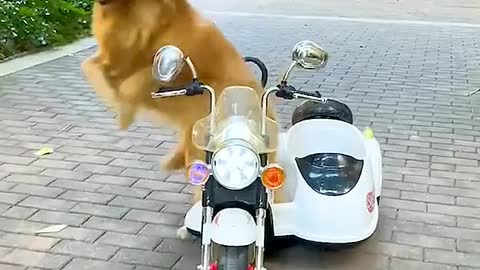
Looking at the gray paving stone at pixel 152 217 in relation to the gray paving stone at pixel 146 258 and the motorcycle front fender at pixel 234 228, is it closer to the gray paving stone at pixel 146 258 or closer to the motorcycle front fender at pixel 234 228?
the gray paving stone at pixel 146 258

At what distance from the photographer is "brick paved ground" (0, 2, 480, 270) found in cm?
350

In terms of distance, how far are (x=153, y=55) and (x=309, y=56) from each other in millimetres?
889

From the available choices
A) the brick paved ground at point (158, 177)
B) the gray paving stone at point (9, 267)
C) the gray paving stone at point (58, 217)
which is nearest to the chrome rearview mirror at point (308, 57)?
the brick paved ground at point (158, 177)

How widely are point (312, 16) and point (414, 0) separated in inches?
164

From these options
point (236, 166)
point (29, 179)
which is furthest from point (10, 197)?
point (236, 166)

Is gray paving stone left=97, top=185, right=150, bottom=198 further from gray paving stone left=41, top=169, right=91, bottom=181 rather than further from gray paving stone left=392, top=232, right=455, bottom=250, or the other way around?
gray paving stone left=392, top=232, right=455, bottom=250

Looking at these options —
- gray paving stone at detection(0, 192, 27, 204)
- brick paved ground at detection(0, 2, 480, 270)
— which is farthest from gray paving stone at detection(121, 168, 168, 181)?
gray paving stone at detection(0, 192, 27, 204)

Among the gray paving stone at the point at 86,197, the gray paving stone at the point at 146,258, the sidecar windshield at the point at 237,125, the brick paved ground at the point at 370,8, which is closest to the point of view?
the sidecar windshield at the point at 237,125

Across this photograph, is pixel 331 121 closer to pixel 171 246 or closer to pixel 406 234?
pixel 406 234

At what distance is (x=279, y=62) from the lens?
8398 mm

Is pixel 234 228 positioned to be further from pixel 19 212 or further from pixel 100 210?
pixel 19 212

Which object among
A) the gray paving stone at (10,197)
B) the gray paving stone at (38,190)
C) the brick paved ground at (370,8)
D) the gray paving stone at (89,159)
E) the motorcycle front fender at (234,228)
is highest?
the motorcycle front fender at (234,228)

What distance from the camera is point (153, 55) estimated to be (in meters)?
3.38

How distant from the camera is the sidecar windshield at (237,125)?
2.53 meters
